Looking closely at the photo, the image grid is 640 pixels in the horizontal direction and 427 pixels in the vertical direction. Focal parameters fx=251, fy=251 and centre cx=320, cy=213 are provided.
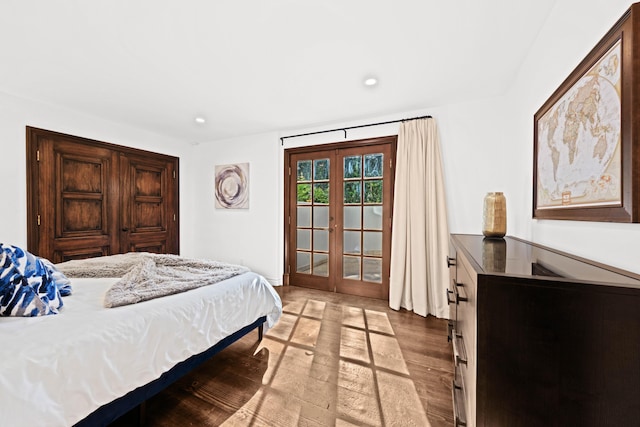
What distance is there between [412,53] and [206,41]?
1.54 meters

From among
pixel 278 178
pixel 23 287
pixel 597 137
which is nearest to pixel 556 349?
pixel 597 137

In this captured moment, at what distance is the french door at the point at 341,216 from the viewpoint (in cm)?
326

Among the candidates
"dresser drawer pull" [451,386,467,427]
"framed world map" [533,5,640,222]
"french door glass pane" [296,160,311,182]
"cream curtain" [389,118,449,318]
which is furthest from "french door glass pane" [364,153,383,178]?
"dresser drawer pull" [451,386,467,427]

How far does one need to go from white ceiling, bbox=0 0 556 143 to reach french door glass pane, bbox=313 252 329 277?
1992mm

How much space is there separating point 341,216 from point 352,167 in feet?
2.26

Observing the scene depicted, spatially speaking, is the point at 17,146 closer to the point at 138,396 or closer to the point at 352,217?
the point at 138,396

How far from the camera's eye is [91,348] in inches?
42.8

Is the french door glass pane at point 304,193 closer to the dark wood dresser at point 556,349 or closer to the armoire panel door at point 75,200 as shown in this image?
the armoire panel door at point 75,200

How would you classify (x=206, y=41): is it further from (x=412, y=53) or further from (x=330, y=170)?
(x=330, y=170)

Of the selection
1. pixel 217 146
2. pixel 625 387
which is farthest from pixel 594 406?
pixel 217 146

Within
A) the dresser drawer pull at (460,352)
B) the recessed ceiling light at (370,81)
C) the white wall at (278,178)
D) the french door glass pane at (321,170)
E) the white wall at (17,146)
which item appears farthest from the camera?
the french door glass pane at (321,170)

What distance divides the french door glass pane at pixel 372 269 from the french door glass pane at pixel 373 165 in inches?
44.2

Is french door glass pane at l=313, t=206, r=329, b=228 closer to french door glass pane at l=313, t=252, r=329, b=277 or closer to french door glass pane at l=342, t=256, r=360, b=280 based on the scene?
french door glass pane at l=313, t=252, r=329, b=277

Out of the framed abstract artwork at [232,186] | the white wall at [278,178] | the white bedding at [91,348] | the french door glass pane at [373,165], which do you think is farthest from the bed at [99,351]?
the framed abstract artwork at [232,186]
